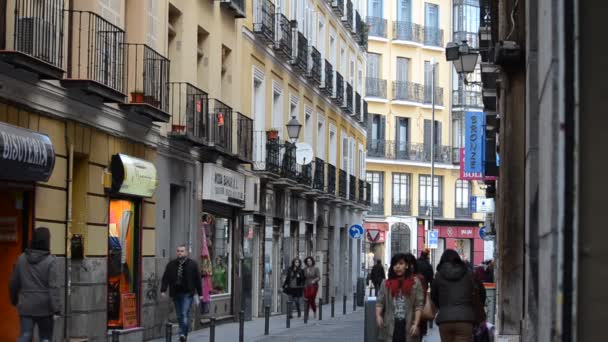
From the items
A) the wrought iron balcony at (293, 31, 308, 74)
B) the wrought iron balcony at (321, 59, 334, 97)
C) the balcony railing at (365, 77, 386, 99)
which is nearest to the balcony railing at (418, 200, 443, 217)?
the balcony railing at (365, 77, 386, 99)

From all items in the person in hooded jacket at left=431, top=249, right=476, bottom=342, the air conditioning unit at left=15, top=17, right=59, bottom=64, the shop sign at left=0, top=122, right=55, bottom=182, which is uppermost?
the air conditioning unit at left=15, top=17, right=59, bottom=64

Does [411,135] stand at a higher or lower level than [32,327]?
higher

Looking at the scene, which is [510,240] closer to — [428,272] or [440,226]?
[428,272]

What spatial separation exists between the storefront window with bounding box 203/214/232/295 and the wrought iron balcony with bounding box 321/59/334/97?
13.6 metres

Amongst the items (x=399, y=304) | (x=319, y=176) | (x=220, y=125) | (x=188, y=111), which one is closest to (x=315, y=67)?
(x=319, y=176)

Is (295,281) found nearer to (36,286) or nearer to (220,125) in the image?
(220,125)

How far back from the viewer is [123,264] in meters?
22.1

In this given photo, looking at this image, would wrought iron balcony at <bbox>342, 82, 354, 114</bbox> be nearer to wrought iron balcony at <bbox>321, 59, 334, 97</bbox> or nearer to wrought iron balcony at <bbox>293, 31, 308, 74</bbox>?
wrought iron balcony at <bbox>321, 59, 334, 97</bbox>

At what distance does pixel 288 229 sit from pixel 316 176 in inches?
146

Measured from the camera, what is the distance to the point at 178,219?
26.0 m

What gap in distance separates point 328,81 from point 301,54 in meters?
6.15

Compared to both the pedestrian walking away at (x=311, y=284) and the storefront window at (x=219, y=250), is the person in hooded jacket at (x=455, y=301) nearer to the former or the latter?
the storefront window at (x=219, y=250)

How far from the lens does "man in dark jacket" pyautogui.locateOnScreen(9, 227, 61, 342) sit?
13906mm

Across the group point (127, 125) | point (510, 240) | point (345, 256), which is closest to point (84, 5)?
point (127, 125)
